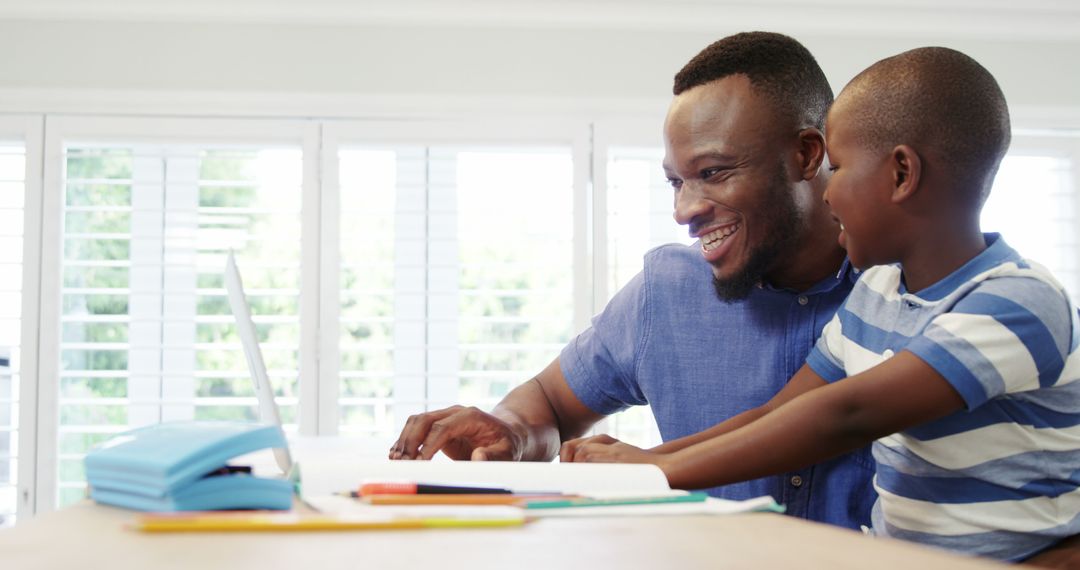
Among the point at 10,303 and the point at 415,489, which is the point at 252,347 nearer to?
the point at 415,489

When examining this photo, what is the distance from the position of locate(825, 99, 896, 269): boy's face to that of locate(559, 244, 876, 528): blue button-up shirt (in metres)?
0.18

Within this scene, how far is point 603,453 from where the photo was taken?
999 millimetres

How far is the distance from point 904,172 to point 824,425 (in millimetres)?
360

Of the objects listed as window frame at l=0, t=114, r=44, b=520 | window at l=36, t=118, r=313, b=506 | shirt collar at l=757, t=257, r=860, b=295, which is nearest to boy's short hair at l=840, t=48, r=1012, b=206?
shirt collar at l=757, t=257, r=860, b=295

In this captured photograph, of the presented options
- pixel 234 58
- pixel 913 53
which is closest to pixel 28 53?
pixel 234 58

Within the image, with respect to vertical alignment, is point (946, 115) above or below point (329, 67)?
below

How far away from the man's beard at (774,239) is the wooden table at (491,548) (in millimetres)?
730

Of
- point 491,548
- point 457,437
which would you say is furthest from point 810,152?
point 491,548

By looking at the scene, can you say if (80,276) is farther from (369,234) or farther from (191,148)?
(369,234)

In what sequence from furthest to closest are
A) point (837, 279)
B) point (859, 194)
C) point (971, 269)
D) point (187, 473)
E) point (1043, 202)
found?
point (1043, 202), point (837, 279), point (859, 194), point (971, 269), point (187, 473)

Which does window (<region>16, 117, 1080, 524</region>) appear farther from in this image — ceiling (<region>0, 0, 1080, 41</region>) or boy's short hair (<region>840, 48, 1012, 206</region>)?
boy's short hair (<region>840, 48, 1012, 206</region>)

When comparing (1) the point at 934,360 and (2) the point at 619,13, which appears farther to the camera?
(2) the point at 619,13

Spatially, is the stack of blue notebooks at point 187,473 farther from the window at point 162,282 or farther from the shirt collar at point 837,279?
the window at point 162,282

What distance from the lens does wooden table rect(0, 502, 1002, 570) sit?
1.72 ft
